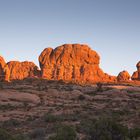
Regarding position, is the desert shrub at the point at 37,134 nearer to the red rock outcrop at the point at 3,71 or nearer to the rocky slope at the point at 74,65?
the red rock outcrop at the point at 3,71

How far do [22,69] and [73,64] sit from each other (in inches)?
809

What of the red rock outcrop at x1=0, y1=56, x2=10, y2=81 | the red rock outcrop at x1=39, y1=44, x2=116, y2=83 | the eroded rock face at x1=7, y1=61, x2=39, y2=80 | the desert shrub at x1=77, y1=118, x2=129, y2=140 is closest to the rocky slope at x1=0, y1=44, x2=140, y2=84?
the red rock outcrop at x1=39, y1=44, x2=116, y2=83

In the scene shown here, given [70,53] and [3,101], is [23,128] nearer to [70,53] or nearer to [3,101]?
[3,101]

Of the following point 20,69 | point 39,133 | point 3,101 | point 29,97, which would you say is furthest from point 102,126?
point 20,69

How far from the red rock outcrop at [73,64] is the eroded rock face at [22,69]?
4.88 m

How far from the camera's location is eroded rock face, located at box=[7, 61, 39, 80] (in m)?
120

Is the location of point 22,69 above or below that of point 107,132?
above

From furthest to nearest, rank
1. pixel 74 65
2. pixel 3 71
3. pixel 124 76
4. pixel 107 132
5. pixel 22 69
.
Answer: pixel 22 69, pixel 74 65, pixel 124 76, pixel 3 71, pixel 107 132

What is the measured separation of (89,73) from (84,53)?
7899 mm

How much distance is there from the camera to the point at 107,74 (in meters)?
118

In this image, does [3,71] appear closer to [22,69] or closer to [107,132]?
[22,69]

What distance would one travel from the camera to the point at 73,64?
4464 inches

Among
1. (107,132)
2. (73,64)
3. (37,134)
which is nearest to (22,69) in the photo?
(73,64)

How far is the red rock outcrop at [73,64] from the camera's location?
11169cm
